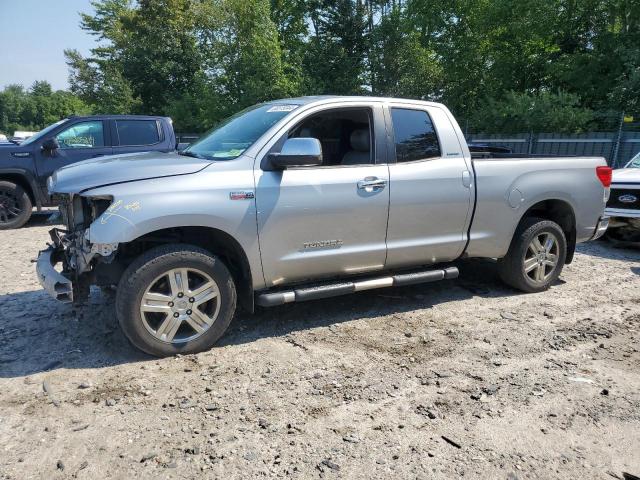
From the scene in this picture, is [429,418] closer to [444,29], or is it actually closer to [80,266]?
[80,266]

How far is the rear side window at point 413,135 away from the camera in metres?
4.38

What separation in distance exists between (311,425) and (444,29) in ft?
81.9

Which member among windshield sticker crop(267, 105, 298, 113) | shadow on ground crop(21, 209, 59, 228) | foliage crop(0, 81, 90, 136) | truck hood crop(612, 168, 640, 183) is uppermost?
foliage crop(0, 81, 90, 136)

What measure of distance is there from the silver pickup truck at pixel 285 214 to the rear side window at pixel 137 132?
17.3 ft

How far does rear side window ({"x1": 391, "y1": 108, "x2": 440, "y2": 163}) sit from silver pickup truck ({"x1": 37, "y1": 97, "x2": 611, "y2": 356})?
13 mm

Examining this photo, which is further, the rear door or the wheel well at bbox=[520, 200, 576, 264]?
the wheel well at bbox=[520, 200, 576, 264]

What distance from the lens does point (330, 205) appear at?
3924mm

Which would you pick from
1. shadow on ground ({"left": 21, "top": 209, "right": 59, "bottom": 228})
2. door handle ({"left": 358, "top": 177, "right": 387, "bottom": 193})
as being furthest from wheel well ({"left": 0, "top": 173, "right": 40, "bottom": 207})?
door handle ({"left": 358, "top": 177, "right": 387, "bottom": 193})

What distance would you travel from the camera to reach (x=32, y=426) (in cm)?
276

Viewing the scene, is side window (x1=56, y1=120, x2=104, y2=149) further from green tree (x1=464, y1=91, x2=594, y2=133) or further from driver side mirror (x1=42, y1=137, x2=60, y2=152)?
green tree (x1=464, y1=91, x2=594, y2=133)

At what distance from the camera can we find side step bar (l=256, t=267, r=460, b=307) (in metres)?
3.79

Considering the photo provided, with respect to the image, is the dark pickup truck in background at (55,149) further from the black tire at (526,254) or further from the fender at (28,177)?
the black tire at (526,254)

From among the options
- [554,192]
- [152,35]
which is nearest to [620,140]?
[554,192]

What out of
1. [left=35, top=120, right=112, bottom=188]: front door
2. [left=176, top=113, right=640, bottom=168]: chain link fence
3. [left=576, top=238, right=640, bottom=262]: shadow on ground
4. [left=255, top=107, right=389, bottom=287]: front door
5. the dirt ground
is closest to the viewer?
the dirt ground
